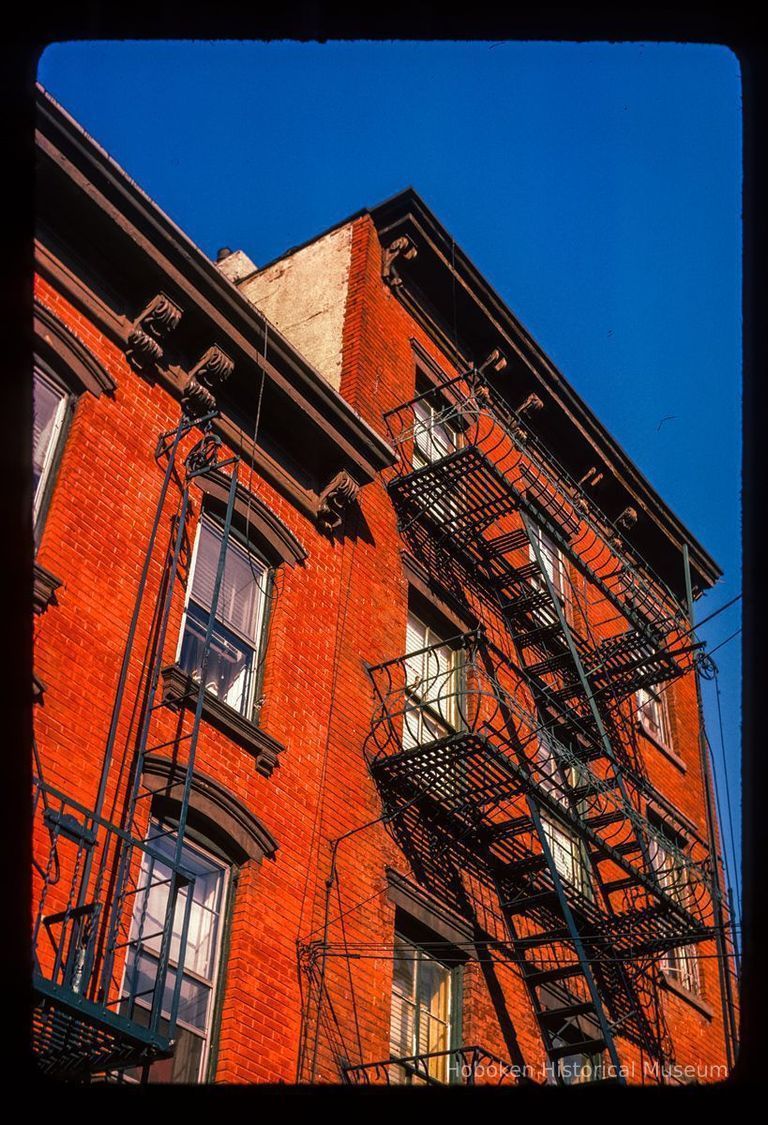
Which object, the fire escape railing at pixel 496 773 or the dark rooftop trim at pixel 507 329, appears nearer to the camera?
the fire escape railing at pixel 496 773

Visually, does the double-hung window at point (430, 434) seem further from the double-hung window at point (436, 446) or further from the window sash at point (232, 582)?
the window sash at point (232, 582)

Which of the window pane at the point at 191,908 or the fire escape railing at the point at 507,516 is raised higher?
the fire escape railing at the point at 507,516

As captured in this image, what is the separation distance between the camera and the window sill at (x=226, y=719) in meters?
10.8

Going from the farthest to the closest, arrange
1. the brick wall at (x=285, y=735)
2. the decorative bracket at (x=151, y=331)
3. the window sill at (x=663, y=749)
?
the window sill at (x=663, y=749) → the decorative bracket at (x=151, y=331) → the brick wall at (x=285, y=735)

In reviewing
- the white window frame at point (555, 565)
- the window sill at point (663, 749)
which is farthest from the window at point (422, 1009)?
the window sill at point (663, 749)

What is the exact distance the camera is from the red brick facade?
995 centimetres

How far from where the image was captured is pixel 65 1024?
24.3 ft

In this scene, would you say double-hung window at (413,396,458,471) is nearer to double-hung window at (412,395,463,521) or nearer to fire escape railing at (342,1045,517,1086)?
double-hung window at (412,395,463,521)

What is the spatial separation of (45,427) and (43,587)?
1916mm

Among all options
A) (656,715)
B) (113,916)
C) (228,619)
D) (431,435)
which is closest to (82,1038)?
(113,916)

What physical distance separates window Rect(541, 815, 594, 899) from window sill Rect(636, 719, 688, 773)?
14.2 feet

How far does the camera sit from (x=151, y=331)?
12344mm
